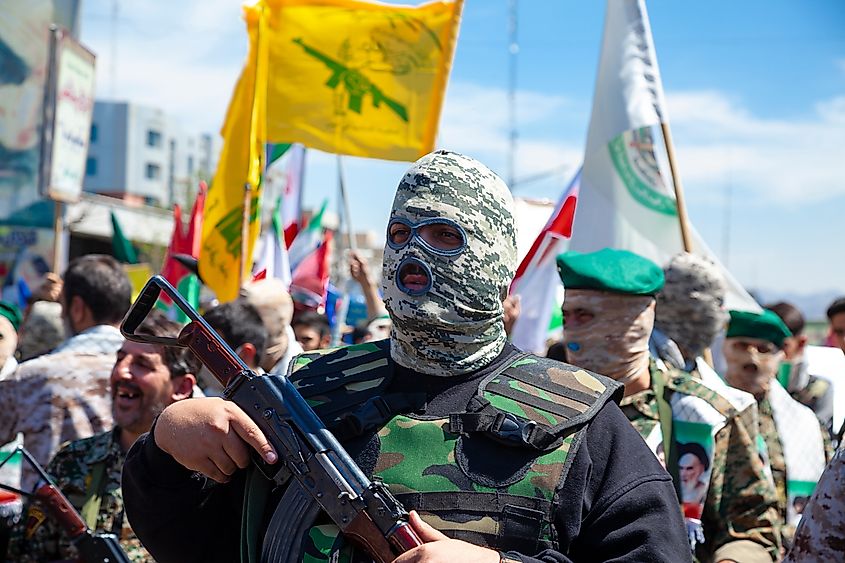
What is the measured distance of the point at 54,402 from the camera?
4.25 metres

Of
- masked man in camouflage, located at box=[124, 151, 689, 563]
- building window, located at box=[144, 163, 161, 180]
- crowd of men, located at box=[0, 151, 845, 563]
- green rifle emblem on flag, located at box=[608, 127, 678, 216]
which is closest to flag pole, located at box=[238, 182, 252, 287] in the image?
green rifle emblem on flag, located at box=[608, 127, 678, 216]

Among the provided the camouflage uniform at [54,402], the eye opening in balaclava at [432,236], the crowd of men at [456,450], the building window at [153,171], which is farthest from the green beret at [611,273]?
the building window at [153,171]

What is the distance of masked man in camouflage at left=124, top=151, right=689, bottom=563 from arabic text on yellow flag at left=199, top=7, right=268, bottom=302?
12.9 ft

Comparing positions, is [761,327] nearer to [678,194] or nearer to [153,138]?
[678,194]

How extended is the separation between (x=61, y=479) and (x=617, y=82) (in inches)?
171

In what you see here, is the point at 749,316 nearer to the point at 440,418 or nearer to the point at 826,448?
the point at 826,448

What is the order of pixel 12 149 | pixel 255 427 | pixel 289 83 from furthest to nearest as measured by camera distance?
pixel 12 149
pixel 289 83
pixel 255 427

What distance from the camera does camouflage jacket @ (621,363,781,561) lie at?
3.14 metres

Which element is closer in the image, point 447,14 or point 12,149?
point 447,14

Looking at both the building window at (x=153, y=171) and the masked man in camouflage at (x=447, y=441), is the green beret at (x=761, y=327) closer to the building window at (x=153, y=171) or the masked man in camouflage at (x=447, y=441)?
the masked man in camouflage at (x=447, y=441)

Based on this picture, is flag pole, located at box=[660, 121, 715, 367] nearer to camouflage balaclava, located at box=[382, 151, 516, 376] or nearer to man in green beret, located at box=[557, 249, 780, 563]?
man in green beret, located at box=[557, 249, 780, 563]

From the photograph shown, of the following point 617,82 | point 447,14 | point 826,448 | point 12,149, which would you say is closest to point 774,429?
point 826,448

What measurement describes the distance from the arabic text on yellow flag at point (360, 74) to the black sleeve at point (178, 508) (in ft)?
15.9

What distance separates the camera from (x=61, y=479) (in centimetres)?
353
